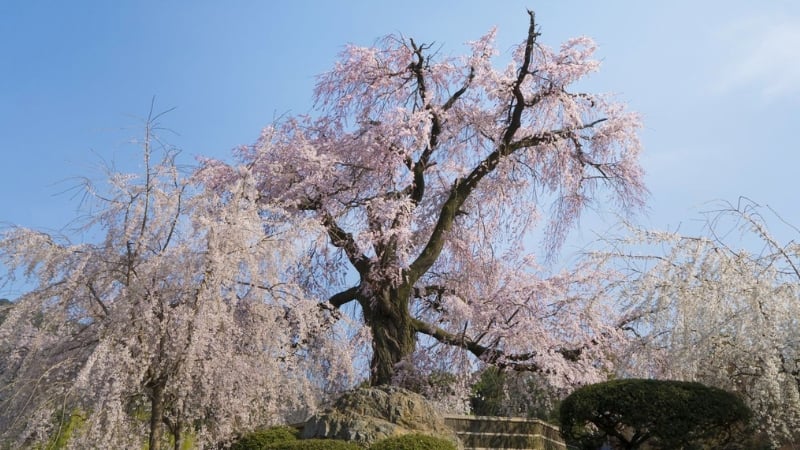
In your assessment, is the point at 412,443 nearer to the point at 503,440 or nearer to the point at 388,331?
the point at 503,440

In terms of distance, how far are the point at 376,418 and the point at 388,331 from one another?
15.9 ft

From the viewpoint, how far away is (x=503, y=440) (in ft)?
39.9

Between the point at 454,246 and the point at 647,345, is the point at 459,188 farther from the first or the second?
the point at 647,345

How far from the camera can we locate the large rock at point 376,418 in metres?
9.37

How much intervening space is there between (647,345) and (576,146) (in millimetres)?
5174

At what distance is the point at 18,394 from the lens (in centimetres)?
941

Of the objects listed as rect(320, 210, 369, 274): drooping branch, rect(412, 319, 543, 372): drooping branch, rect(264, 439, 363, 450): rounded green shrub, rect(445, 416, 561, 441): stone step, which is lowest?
rect(264, 439, 363, 450): rounded green shrub

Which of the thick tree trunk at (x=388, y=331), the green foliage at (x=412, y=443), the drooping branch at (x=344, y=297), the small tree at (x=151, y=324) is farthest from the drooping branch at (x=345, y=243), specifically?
the green foliage at (x=412, y=443)

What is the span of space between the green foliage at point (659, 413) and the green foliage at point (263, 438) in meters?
4.14

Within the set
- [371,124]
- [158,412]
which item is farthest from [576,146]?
[158,412]

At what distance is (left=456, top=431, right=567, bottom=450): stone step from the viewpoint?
11930 millimetres

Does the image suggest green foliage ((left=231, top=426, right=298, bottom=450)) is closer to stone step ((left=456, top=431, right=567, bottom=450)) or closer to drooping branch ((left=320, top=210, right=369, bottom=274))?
stone step ((left=456, top=431, right=567, bottom=450))

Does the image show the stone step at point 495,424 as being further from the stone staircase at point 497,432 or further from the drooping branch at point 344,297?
the drooping branch at point 344,297

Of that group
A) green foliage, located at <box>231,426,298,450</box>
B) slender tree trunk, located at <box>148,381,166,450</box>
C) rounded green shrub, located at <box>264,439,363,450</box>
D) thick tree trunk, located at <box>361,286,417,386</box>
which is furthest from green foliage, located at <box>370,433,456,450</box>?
thick tree trunk, located at <box>361,286,417,386</box>
